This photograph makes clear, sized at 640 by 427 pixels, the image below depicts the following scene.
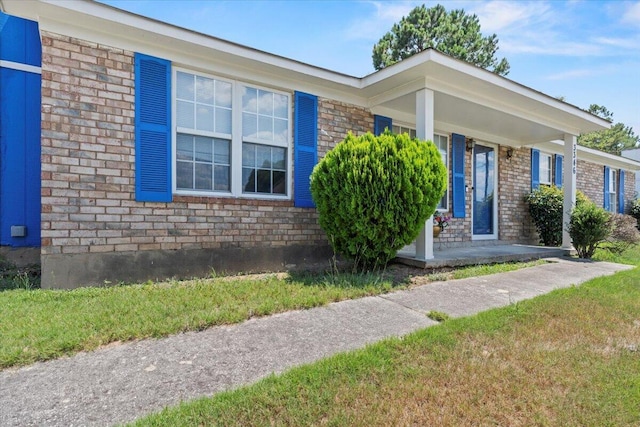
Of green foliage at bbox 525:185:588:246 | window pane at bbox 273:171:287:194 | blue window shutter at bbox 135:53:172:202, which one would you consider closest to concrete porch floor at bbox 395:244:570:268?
green foliage at bbox 525:185:588:246

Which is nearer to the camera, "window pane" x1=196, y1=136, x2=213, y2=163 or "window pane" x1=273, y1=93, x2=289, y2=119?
"window pane" x1=196, y1=136, x2=213, y2=163

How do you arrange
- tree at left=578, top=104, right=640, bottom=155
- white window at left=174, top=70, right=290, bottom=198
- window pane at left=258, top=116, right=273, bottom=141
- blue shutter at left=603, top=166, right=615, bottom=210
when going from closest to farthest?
white window at left=174, top=70, right=290, bottom=198
window pane at left=258, top=116, right=273, bottom=141
blue shutter at left=603, top=166, right=615, bottom=210
tree at left=578, top=104, right=640, bottom=155

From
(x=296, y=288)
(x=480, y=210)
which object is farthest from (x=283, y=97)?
(x=480, y=210)

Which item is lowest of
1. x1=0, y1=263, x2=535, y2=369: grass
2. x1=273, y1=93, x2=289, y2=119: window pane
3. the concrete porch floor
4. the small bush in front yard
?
x1=0, y1=263, x2=535, y2=369: grass

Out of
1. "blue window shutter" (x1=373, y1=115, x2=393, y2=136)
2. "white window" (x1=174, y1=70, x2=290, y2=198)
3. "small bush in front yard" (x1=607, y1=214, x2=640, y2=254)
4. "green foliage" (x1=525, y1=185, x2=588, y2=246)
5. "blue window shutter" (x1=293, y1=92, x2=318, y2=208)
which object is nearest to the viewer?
"white window" (x1=174, y1=70, x2=290, y2=198)

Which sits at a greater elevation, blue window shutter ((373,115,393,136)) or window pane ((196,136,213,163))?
blue window shutter ((373,115,393,136))

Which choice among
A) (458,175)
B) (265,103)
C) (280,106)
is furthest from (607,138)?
(265,103)

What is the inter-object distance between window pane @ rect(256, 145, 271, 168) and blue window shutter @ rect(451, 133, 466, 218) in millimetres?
4381

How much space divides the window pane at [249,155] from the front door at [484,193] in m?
5.66

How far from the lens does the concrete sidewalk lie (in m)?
1.81

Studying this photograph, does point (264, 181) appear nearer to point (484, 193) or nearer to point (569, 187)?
point (484, 193)

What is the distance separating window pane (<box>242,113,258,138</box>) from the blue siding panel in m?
2.71

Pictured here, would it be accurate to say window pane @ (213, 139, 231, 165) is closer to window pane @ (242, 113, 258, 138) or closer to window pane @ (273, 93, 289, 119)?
window pane @ (242, 113, 258, 138)

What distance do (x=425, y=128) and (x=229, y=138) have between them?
2.97 meters
